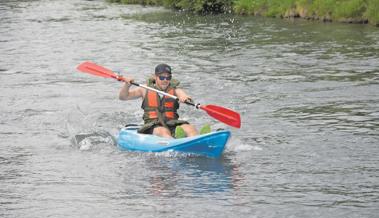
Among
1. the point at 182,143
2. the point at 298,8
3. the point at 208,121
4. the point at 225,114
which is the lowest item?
the point at 208,121

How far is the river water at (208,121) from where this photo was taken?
32.5ft

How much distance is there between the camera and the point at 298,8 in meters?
31.4

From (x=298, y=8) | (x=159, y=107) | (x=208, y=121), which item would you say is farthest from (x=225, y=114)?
(x=298, y=8)

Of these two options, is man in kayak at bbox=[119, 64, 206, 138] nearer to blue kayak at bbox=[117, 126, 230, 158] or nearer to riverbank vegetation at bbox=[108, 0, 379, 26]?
blue kayak at bbox=[117, 126, 230, 158]

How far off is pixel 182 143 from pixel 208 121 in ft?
11.1

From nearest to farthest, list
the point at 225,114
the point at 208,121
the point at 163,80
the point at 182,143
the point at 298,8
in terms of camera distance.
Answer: the point at 182,143, the point at 225,114, the point at 163,80, the point at 208,121, the point at 298,8

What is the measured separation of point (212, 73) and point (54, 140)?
740 centimetres

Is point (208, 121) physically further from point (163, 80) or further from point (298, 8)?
point (298, 8)

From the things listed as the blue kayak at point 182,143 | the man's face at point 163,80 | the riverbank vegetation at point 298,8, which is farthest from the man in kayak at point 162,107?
the riverbank vegetation at point 298,8

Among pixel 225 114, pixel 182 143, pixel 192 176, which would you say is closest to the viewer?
pixel 192 176

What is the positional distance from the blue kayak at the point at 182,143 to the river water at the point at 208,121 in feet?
A: 0.46

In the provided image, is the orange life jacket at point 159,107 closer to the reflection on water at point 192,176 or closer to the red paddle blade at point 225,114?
the red paddle blade at point 225,114

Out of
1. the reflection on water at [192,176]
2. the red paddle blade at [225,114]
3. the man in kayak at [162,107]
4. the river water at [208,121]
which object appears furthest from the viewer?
the man in kayak at [162,107]

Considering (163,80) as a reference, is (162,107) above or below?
below
